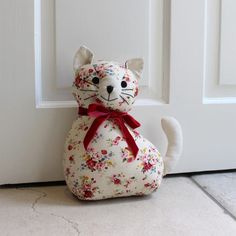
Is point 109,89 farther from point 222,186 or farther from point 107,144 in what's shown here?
point 222,186

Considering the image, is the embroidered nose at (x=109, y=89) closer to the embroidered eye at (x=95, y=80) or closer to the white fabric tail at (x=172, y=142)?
the embroidered eye at (x=95, y=80)

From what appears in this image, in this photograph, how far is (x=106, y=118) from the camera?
0.89 meters

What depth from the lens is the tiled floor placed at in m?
0.76

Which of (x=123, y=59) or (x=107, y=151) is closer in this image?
(x=107, y=151)

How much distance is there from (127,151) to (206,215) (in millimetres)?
203

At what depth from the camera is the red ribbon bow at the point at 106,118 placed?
866 mm

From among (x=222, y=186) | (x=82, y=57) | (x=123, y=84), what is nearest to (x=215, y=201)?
(x=222, y=186)

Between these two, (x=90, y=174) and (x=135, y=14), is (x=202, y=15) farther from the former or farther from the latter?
(x=90, y=174)

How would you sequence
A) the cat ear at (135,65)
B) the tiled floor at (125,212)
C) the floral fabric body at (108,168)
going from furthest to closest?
1. the cat ear at (135,65)
2. the floral fabric body at (108,168)
3. the tiled floor at (125,212)

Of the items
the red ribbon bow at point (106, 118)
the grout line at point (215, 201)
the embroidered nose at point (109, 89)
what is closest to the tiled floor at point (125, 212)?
the grout line at point (215, 201)

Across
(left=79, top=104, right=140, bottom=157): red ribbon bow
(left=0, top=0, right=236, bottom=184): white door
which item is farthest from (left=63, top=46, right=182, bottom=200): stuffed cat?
(left=0, top=0, right=236, bottom=184): white door

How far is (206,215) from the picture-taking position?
83 centimetres

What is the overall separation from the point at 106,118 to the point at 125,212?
198 mm

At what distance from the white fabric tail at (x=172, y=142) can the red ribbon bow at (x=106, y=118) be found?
0.12m
